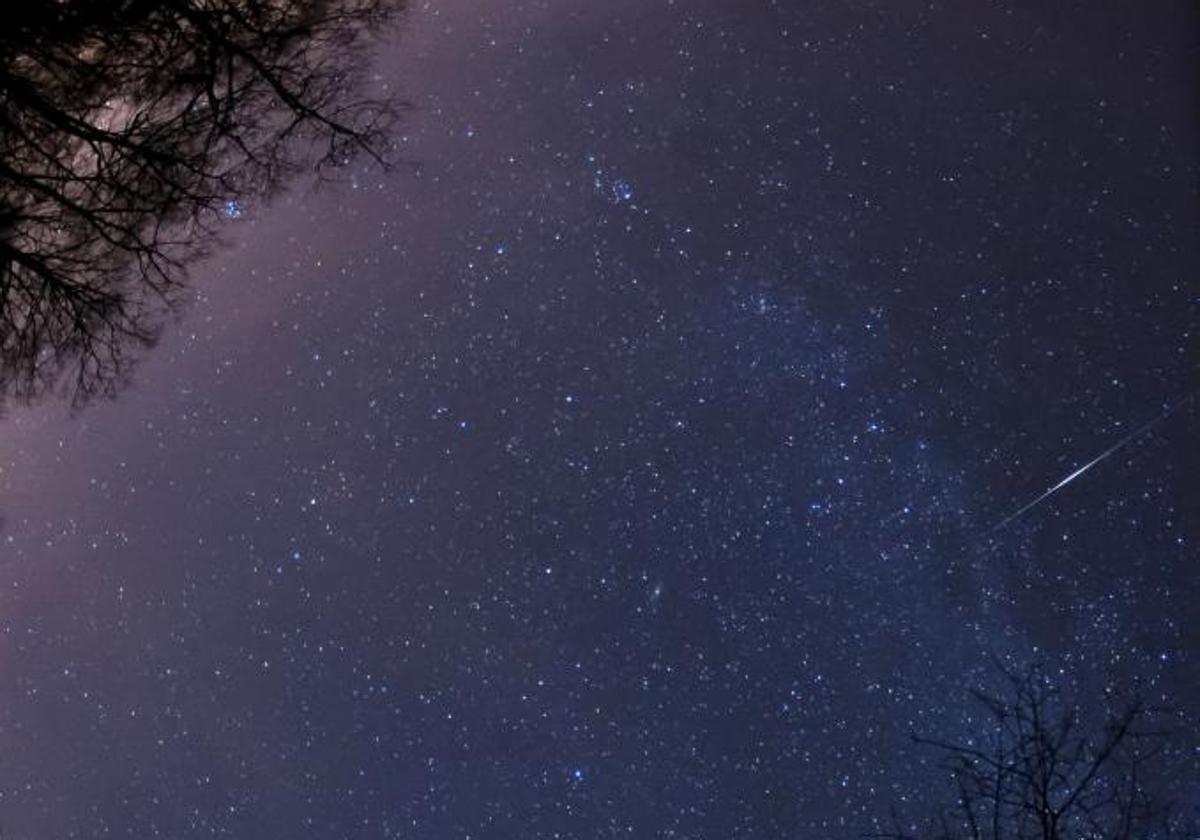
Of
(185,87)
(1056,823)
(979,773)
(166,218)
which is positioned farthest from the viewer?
(979,773)

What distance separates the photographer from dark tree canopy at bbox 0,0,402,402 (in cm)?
409

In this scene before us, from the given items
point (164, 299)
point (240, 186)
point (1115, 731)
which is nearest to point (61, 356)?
point (164, 299)

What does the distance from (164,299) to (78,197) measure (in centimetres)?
51

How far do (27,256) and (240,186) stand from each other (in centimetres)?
83

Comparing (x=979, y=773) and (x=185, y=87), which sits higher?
(x=979, y=773)

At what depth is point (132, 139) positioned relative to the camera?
4348 millimetres

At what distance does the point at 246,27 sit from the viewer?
4316 mm

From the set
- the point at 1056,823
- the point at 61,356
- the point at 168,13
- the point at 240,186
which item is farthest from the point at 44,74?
the point at 1056,823

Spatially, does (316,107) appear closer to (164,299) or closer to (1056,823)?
(164,299)

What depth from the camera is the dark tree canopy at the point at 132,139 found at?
4.09 meters

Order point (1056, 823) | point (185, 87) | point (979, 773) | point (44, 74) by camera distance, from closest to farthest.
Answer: point (44, 74) < point (185, 87) < point (1056, 823) < point (979, 773)

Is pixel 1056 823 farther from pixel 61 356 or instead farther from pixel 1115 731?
pixel 61 356

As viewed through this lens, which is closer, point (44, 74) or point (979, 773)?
point (44, 74)

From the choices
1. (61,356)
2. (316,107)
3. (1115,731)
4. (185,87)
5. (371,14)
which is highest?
(1115,731)
